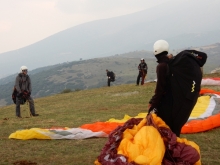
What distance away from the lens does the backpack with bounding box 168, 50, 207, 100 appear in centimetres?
592

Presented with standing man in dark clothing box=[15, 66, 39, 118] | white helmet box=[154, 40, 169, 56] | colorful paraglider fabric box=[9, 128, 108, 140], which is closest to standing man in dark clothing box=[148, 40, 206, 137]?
white helmet box=[154, 40, 169, 56]

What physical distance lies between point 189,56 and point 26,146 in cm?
532

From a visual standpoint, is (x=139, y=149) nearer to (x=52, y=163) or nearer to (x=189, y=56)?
(x=189, y=56)

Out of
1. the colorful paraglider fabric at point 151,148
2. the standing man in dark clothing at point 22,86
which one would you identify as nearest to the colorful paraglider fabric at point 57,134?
the colorful paraglider fabric at point 151,148

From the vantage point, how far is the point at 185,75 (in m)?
5.92

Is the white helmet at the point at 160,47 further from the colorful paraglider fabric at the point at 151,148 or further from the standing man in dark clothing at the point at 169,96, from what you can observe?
the colorful paraglider fabric at the point at 151,148

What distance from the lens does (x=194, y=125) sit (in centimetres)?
1038

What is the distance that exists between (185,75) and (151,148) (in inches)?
55.6

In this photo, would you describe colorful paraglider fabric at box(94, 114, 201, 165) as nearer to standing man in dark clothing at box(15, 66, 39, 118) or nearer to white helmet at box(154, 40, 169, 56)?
white helmet at box(154, 40, 169, 56)

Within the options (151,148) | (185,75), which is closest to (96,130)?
(151,148)

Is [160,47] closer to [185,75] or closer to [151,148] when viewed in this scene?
[185,75]

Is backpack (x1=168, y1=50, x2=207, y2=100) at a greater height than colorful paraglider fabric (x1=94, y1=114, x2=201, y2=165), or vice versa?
backpack (x1=168, y1=50, x2=207, y2=100)

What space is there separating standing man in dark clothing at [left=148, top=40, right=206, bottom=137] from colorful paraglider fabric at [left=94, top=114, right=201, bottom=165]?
183 mm

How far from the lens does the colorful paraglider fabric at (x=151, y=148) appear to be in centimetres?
558
